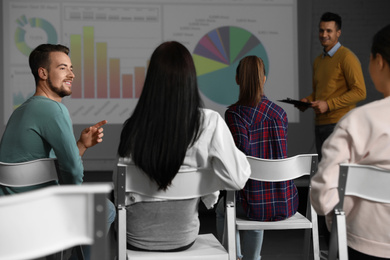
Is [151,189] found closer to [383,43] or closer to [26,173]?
[26,173]

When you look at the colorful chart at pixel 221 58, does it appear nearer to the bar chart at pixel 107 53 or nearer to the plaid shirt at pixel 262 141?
the bar chart at pixel 107 53

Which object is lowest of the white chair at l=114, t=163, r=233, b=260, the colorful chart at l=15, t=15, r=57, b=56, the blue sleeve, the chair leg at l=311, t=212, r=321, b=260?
the chair leg at l=311, t=212, r=321, b=260

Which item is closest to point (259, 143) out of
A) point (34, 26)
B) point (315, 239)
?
point (315, 239)

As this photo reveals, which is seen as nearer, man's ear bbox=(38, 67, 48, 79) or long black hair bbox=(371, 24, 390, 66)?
long black hair bbox=(371, 24, 390, 66)

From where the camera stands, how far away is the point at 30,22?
200 inches

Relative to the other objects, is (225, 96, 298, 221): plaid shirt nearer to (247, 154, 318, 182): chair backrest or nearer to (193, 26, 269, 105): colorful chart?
(247, 154, 318, 182): chair backrest

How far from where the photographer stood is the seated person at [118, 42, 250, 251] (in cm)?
166

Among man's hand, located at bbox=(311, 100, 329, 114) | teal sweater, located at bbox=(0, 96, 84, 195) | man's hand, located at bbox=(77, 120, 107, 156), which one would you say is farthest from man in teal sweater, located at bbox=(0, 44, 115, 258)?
man's hand, located at bbox=(311, 100, 329, 114)

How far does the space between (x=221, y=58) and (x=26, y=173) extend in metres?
3.66

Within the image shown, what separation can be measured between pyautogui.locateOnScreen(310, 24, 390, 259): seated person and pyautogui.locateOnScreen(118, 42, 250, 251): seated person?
377 mm

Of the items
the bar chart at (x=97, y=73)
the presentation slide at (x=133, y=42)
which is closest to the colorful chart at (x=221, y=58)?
the presentation slide at (x=133, y=42)

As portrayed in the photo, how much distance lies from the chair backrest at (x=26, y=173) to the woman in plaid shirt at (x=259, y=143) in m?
0.90

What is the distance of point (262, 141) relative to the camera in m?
2.38

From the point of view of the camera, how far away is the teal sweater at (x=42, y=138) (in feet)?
6.73
